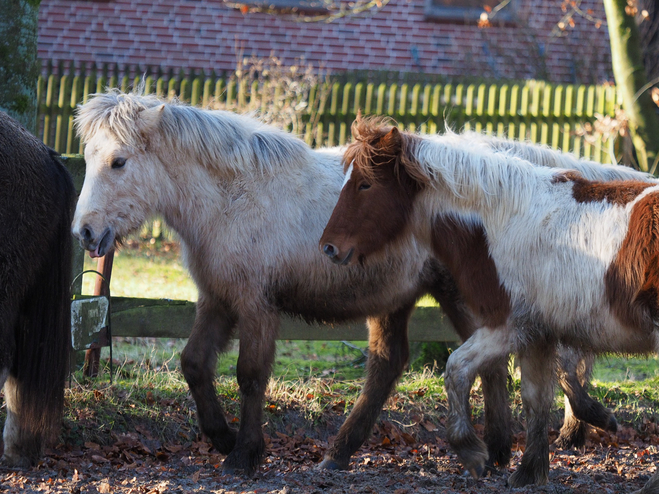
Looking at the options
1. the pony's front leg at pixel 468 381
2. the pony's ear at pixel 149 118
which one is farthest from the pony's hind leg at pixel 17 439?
the pony's front leg at pixel 468 381

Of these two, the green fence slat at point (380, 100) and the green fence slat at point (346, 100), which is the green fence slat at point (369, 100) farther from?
the green fence slat at point (346, 100)

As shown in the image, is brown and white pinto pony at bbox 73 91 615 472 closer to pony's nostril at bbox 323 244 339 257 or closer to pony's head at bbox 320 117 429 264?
pony's head at bbox 320 117 429 264

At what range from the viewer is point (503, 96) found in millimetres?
10867

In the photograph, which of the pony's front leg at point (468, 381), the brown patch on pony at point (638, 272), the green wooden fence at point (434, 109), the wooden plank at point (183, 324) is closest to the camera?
the brown patch on pony at point (638, 272)

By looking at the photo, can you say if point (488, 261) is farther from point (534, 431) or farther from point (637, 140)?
point (637, 140)

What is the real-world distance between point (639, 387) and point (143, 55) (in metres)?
10.4

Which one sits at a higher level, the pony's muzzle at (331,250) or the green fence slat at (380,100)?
the green fence slat at (380,100)

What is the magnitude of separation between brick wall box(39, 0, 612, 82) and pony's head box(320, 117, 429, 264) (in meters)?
9.22

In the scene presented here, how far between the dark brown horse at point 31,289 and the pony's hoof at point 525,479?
8.50 ft

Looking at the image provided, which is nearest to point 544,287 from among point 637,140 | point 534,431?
point 534,431

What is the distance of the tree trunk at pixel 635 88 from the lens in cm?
799

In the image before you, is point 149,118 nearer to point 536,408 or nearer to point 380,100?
point 536,408

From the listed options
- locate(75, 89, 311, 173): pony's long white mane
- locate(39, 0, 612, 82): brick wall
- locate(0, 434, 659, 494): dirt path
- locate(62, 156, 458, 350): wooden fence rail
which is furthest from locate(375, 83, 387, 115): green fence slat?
locate(0, 434, 659, 494): dirt path

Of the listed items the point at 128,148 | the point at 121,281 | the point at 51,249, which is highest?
the point at 128,148
